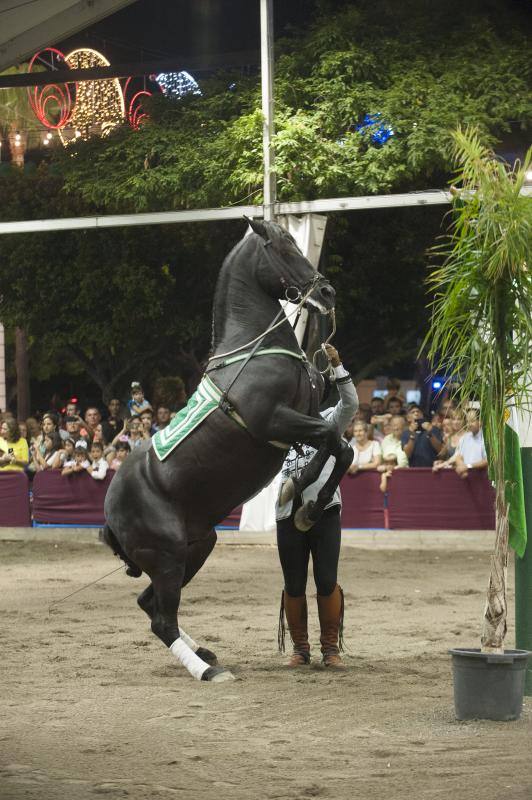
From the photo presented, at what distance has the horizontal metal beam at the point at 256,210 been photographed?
15625mm

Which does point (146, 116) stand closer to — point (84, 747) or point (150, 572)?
point (150, 572)

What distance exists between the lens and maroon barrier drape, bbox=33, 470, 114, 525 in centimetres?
1766

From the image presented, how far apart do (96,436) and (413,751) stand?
40.8 feet

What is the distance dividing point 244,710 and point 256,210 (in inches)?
413

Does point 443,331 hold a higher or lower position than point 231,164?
lower

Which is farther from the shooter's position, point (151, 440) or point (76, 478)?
point (76, 478)

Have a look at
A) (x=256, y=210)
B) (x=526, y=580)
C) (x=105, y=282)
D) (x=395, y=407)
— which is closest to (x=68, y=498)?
(x=395, y=407)

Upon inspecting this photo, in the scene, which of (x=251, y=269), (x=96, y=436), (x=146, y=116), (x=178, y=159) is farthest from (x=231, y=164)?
(x=251, y=269)

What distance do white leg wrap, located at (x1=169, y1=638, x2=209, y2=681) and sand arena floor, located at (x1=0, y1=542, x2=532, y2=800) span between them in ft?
0.29

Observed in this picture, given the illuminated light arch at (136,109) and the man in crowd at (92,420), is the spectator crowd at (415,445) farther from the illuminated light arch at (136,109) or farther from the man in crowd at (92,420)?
the illuminated light arch at (136,109)

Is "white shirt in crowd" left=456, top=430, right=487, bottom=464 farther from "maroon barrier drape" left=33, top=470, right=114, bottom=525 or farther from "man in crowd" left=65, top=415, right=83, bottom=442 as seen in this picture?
"man in crowd" left=65, top=415, right=83, bottom=442

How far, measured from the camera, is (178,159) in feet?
59.9

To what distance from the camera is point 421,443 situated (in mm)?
16234

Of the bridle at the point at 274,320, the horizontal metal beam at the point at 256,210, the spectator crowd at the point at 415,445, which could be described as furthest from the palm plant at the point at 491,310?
the spectator crowd at the point at 415,445
